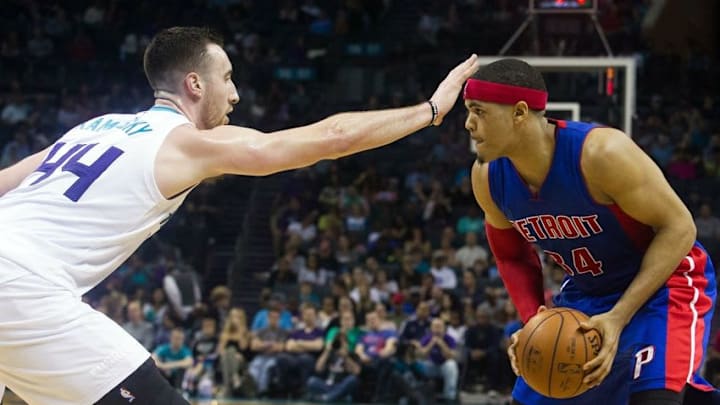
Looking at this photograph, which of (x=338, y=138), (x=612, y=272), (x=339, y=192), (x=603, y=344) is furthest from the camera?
(x=339, y=192)

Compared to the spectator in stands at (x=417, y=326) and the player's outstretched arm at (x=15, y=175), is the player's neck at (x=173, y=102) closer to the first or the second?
the player's outstretched arm at (x=15, y=175)

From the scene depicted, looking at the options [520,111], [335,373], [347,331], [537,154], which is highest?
[520,111]

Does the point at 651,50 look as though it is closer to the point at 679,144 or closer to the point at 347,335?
the point at 679,144

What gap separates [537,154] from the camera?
432 centimetres

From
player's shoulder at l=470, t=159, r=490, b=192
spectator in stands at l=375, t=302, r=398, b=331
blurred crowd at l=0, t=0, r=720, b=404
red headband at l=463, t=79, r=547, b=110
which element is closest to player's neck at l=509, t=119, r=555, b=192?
red headband at l=463, t=79, r=547, b=110

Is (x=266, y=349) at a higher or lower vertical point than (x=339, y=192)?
lower

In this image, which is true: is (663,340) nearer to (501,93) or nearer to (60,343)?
(501,93)

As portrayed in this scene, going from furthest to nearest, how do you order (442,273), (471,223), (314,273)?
(471,223)
(314,273)
(442,273)

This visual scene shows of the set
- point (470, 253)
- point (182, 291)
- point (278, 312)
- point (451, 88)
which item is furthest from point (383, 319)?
point (451, 88)

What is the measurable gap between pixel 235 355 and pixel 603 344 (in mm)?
8545

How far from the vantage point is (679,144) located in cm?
1587

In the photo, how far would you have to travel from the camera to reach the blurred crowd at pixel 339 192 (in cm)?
1197

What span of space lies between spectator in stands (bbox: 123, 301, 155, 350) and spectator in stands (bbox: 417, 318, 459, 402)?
315cm

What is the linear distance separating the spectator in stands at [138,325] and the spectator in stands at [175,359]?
0.54m
